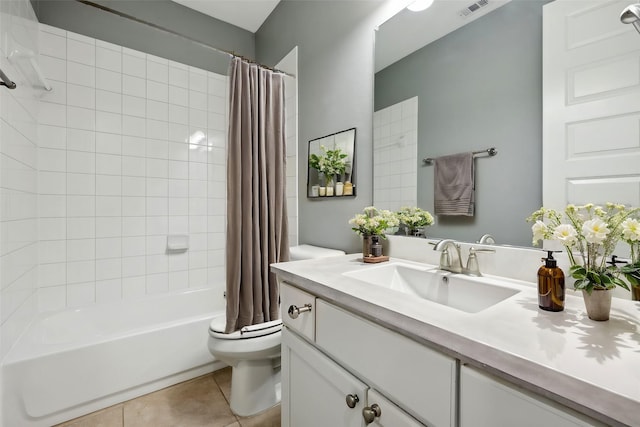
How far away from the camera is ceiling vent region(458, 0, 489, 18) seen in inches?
43.5

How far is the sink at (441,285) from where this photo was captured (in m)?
0.92

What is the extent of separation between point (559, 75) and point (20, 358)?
8.15 feet

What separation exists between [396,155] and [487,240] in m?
0.58

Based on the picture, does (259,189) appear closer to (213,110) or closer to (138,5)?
(213,110)

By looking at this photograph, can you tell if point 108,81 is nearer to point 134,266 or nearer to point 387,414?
point 134,266

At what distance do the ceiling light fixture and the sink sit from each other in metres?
1.17

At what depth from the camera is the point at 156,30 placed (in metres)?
2.31

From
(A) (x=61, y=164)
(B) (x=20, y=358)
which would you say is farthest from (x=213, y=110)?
(B) (x=20, y=358)

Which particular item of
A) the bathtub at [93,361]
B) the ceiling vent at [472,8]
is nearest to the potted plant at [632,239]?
the ceiling vent at [472,8]

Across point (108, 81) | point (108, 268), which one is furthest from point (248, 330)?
point (108, 81)

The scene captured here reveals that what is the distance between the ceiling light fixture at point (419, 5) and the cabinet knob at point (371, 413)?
5.18ft

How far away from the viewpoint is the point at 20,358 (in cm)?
137

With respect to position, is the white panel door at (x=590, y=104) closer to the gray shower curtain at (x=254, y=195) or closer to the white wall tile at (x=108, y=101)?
the gray shower curtain at (x=254, y=195)

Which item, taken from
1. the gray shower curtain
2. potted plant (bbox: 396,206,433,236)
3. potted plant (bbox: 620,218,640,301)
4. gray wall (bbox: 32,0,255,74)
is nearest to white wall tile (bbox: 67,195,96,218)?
gray wall (bbox: 32,0,255,74)
